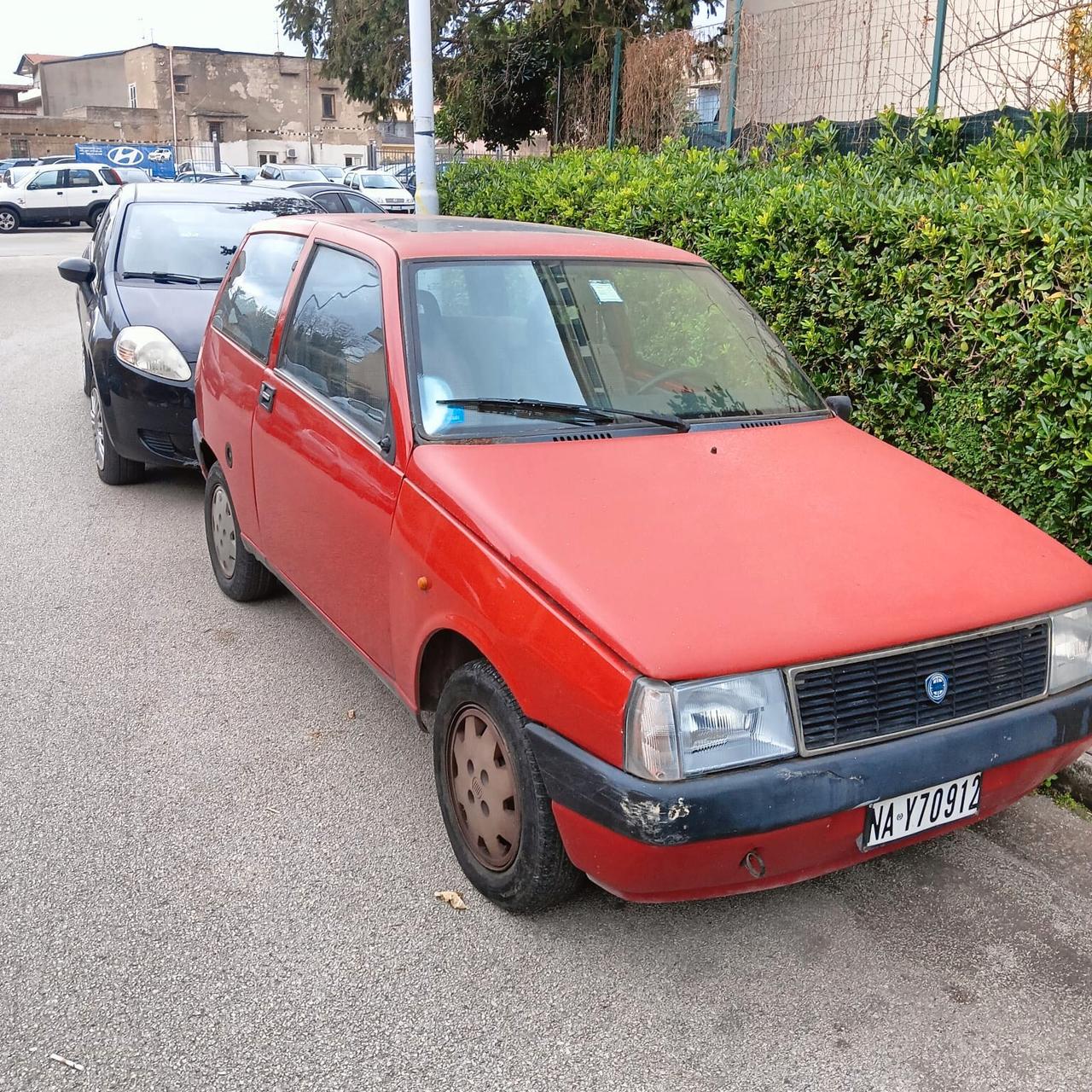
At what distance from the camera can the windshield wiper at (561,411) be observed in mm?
3508

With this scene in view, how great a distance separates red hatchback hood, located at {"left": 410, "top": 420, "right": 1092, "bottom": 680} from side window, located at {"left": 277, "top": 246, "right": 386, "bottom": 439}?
474 millimetres

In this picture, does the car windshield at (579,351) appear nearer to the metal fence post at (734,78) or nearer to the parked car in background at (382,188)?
the metal fence post at (734,78)

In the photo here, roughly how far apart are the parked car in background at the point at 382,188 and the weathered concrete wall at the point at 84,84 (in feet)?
146

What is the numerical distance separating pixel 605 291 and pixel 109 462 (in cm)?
435

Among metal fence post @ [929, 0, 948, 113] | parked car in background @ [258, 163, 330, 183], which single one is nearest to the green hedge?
metal fence post @ [929, 0, 948, 113]

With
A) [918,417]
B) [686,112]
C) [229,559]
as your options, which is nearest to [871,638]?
[918,417]

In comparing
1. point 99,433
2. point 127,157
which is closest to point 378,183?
point 127,157

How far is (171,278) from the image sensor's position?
7422 mm

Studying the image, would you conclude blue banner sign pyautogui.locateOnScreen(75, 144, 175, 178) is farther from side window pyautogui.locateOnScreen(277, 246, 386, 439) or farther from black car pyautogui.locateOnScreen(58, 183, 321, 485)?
side window pyautogui.locateOnScreen(277, 246, 386, 439)

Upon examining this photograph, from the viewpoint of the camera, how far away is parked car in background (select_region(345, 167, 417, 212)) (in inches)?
1204

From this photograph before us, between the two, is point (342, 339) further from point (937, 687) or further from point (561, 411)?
point (937, 687)

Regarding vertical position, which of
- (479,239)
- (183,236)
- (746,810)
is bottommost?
(746,810)

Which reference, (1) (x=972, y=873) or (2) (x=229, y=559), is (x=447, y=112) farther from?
(1) (x=972, y=873)

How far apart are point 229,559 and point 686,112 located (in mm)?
8062
